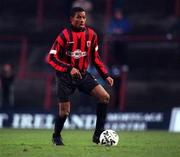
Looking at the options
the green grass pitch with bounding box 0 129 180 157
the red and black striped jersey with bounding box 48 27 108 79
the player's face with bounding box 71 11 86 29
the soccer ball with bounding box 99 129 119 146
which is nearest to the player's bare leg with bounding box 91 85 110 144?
the soccer ball with bounding box 99 129 119 146

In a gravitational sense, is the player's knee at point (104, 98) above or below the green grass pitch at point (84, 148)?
above

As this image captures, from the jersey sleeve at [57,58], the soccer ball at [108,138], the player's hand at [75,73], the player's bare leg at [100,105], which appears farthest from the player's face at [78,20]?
the soccer ball at [108,138]

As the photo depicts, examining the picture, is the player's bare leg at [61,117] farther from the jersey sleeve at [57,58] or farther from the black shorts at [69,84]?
the jersey sleeve at [57,58]

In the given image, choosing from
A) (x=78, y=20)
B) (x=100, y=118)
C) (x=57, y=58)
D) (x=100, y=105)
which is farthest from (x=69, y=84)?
(x=78, y=20)

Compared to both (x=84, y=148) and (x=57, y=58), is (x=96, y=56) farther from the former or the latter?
(x=84, y=148)

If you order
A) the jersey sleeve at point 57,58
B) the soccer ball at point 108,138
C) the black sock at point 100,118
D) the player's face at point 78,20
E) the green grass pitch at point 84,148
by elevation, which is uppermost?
the player's face at point 78,20

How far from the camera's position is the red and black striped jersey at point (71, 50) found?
39.9 feet

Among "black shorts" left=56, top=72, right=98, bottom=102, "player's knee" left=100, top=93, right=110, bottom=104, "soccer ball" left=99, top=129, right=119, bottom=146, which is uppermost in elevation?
"black shorts" left=56, top=72, right=98, bottom=102

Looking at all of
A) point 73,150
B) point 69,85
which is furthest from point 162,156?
point 69,85

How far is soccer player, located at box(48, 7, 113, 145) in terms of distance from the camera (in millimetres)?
12172

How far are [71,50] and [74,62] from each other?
195mm

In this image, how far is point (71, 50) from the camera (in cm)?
1224

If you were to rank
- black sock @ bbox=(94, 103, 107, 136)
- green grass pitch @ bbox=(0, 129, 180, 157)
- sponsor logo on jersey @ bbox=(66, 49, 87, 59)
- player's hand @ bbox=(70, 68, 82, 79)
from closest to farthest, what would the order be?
green grass pitch @ bbox=(0, 129, 180, 157)
player's hand @ bbox=(70, 68, 82, 79)
sponsor logo on jersey @ bbox=(66, 49, 87, 59)
black sock @ bbox=(94, 103, 107, 136)

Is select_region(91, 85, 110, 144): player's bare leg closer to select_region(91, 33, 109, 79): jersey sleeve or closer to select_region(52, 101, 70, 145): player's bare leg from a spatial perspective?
select_region(91, 33, 109, 79): jersey sleeve
